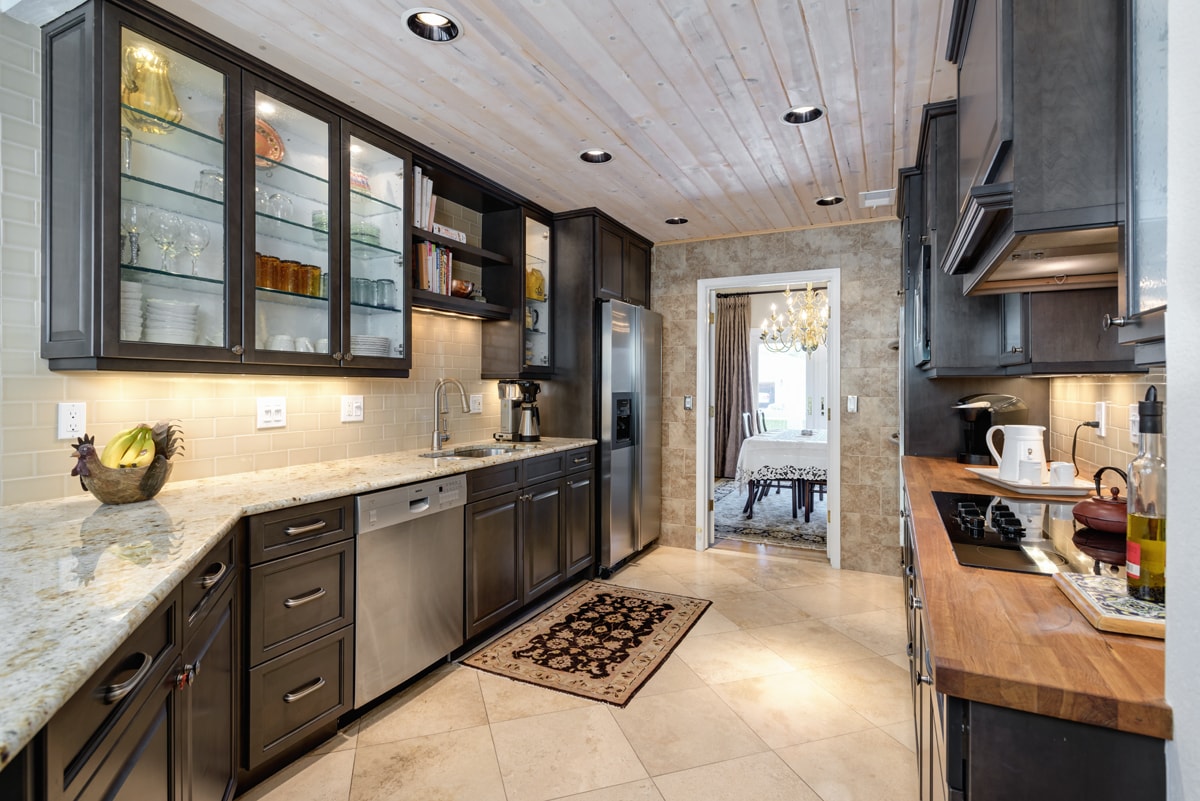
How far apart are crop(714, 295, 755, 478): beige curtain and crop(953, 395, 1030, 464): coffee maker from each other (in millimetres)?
5116

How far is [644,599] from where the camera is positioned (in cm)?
357

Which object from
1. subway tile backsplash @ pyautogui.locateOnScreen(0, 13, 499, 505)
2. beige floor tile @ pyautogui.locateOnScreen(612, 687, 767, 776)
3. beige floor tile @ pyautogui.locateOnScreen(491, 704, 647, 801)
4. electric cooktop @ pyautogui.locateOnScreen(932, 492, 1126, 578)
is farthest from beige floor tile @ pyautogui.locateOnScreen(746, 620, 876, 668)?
subway tile backsplash @ pyautogui.locateOnScreen(0, 13, 499, 505)

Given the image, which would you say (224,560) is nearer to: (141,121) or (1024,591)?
(141,121)

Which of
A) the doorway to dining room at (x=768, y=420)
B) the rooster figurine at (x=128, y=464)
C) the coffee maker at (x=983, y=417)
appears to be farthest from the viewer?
the doorway to dining room at (x=768, y=420)

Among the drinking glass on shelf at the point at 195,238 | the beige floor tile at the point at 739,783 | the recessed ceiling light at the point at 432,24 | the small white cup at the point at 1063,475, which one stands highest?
the recessed ceiling light at the point at 432,24

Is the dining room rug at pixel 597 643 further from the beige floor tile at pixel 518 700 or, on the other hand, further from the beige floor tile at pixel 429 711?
the beige floor tile at pixel 429 711

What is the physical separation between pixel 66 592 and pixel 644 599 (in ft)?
9.62

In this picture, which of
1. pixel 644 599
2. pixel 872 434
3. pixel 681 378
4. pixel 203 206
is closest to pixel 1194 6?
pixel 203 206

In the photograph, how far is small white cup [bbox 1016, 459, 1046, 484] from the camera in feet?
6.99

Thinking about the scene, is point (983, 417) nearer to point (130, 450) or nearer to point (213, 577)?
point (213, 577)

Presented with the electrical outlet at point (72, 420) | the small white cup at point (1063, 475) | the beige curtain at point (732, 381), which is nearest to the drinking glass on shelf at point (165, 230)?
the electrical outlet at point (72, 420)

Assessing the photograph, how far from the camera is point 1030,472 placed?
7.06ft

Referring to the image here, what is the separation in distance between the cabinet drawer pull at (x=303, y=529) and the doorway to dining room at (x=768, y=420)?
318cm

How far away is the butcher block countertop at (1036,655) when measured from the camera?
0.73 meters
